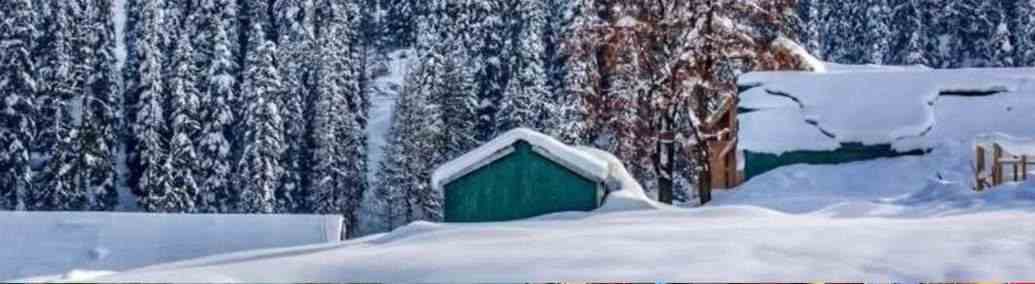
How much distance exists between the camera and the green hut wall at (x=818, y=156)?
24.0 meters

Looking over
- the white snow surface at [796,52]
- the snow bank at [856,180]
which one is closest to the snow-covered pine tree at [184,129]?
the white snow surface at [796,52]

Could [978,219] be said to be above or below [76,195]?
above

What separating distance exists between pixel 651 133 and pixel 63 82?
120 feet

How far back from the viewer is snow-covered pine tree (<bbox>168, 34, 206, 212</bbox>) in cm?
5191

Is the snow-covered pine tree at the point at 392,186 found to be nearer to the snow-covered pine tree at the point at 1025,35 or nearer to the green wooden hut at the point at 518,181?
the snow-covered pine tree at the point at 1025,35

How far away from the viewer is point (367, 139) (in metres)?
61.3

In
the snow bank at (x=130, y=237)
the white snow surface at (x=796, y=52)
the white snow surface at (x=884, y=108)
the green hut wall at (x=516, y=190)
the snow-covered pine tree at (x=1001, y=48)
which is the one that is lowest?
the snow bank at (x=130, y=237)

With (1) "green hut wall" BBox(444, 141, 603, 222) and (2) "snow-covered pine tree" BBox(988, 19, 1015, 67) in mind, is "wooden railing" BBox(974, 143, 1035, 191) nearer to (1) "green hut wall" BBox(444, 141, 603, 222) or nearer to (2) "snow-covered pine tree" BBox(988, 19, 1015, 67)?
(1) "green hut wall" BBox(444, 141, 603, 222)

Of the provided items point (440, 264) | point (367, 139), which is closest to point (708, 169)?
point (440, 264)

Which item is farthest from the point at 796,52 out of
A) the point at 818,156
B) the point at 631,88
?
the point at 818,156

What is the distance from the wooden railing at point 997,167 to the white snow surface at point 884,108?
2650 mm

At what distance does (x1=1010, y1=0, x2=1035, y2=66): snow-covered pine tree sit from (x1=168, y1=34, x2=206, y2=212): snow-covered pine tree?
37481 millimetres

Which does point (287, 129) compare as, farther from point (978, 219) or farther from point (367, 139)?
point (978, 219)

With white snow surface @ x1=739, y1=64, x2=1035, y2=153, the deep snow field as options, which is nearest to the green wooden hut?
the deep snow field
